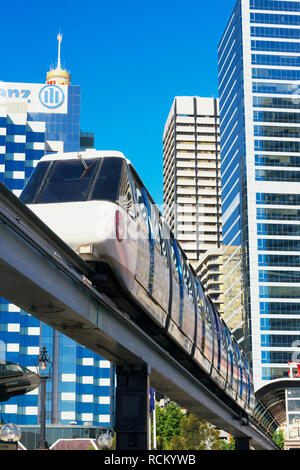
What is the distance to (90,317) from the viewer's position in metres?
15.1

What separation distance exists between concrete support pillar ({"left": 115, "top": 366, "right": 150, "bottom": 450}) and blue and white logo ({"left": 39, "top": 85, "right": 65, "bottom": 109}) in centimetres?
12173

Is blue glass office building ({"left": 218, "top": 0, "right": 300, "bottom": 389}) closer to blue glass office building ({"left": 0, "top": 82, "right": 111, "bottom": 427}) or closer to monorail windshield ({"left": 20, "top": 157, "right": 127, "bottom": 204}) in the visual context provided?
blue glass office building ({"left": 0, "top": 82, "right": 111, "bottom": 427})

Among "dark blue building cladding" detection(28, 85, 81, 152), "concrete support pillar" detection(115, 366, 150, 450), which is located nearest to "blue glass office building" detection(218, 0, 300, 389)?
"dark blue building cladding" detection(28, 85, 81, 152)

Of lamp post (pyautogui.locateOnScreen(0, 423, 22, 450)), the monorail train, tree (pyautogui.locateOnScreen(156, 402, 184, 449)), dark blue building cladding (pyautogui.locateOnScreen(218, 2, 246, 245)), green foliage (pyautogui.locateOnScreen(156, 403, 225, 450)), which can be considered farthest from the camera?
dark blue building cladding (pyautogui.locateOnScreen(218, 2, 246, 245))

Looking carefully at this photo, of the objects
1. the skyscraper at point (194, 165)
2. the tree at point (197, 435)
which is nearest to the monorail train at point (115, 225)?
the tree at point (197, 435)

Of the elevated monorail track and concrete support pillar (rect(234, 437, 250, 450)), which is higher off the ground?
the elevated monorail track

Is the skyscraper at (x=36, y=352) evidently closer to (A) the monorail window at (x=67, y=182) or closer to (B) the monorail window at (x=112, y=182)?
(A) the monorail window at (x=67, y=182)

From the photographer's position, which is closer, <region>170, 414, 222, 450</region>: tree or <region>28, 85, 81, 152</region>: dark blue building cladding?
<region>170, 414, 222, 450</region>: tree

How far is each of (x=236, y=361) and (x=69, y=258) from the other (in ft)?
71.9

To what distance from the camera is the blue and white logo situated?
447 feet

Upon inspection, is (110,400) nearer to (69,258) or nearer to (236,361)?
(236,361)

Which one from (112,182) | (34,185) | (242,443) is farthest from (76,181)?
(242,443)

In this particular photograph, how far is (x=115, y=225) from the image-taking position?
14023 millimetres
